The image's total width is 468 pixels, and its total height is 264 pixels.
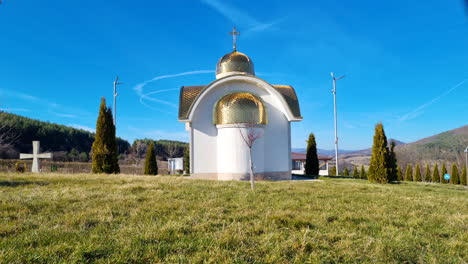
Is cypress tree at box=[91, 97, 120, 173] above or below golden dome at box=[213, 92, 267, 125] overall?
below

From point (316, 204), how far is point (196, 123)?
10736 millimetres

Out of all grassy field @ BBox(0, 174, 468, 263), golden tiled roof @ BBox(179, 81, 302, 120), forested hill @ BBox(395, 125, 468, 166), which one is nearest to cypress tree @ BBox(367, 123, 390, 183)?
golden tiled roof @ BBox(179, 81, 302, 120)

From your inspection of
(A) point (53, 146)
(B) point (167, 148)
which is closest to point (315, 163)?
(A) point (53, 146)

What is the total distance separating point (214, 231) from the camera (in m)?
4.25

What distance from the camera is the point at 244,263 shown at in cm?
312

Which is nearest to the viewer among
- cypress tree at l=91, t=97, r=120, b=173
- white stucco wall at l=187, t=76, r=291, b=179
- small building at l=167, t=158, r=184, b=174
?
white stucco wall at l=187, t=76, r=291, b=179

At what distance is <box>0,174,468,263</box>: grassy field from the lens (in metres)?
3.32

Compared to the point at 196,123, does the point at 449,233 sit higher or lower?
lower

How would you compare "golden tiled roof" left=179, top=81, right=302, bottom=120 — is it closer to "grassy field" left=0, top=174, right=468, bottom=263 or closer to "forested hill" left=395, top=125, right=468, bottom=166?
"grassy field" left=0, top=174, right=468, bottom=263

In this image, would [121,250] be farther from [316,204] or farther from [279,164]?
[279,164]

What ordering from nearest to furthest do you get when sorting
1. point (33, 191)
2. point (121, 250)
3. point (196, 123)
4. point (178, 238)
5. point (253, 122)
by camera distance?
point (121, 250) → point (178, 238) → point (33, 191) → point (253, 122) → point (196, 123)

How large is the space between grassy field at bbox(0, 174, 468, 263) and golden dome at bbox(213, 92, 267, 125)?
8.85 m

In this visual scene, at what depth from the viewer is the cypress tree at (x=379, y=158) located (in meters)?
15.1

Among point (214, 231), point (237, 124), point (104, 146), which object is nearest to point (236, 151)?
point (237, 124)
